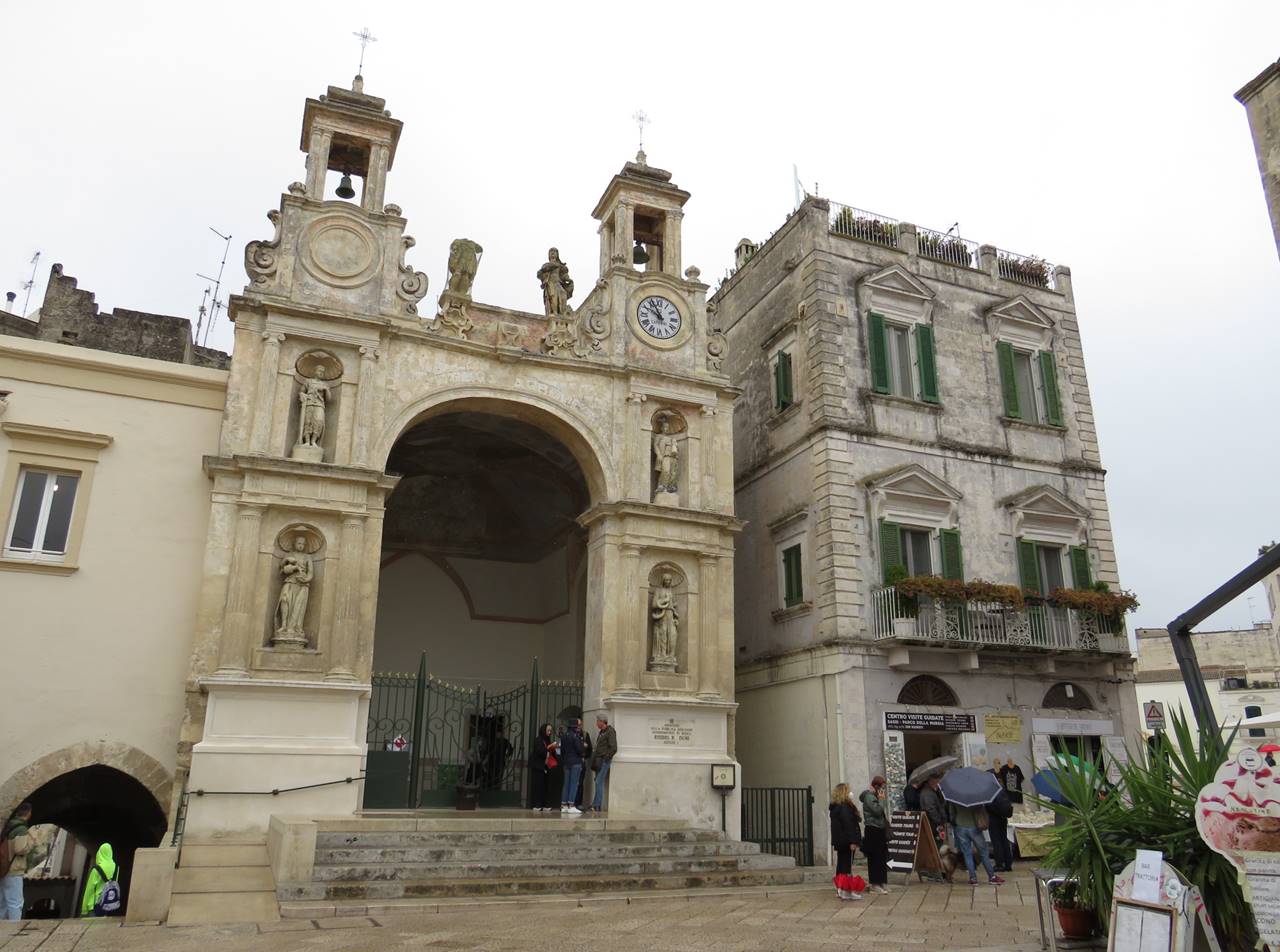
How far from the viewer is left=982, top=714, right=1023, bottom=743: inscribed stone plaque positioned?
1983cm

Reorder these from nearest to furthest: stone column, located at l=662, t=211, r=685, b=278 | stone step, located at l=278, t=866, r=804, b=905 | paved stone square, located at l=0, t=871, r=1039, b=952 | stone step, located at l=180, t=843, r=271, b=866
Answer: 1. paved stone square, located at l=0, t=871, r=1039, b=952
2. stone step, located at l=278, t=866, r=804, b=905
3. stone step, located at l=180, t=843, r=271, b=866
4. stone column, located at l=662, t=211, r=685, b=278

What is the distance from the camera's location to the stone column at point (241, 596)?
50.6ft

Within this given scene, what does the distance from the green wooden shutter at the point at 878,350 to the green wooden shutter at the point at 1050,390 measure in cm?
433

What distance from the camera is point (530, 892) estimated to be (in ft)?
40.9

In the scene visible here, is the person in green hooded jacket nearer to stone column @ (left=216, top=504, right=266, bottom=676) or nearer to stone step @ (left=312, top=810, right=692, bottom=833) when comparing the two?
stone column @ (left=216, top=504, right=266, bottom=676)

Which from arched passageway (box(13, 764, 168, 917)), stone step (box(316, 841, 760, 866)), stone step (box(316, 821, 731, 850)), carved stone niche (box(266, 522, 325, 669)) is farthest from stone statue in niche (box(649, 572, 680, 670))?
arched passageway (box(13, 764, 168, 917))

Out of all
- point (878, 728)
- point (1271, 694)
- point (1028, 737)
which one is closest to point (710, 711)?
point (878, 728)

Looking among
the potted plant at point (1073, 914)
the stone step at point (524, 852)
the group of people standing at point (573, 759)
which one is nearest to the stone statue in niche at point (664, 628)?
the group of people standing at point (573, 759)

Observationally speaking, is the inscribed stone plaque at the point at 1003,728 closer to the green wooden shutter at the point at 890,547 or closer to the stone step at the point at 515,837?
the green wooden shutter at the point at 890,547

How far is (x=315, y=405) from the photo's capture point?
17125mm

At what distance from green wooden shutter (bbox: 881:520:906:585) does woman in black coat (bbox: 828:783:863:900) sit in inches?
287

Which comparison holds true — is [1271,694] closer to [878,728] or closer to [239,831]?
[878,728]

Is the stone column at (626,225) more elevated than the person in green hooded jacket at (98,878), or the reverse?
the stone column at (626,225)

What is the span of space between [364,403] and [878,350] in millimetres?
10726
